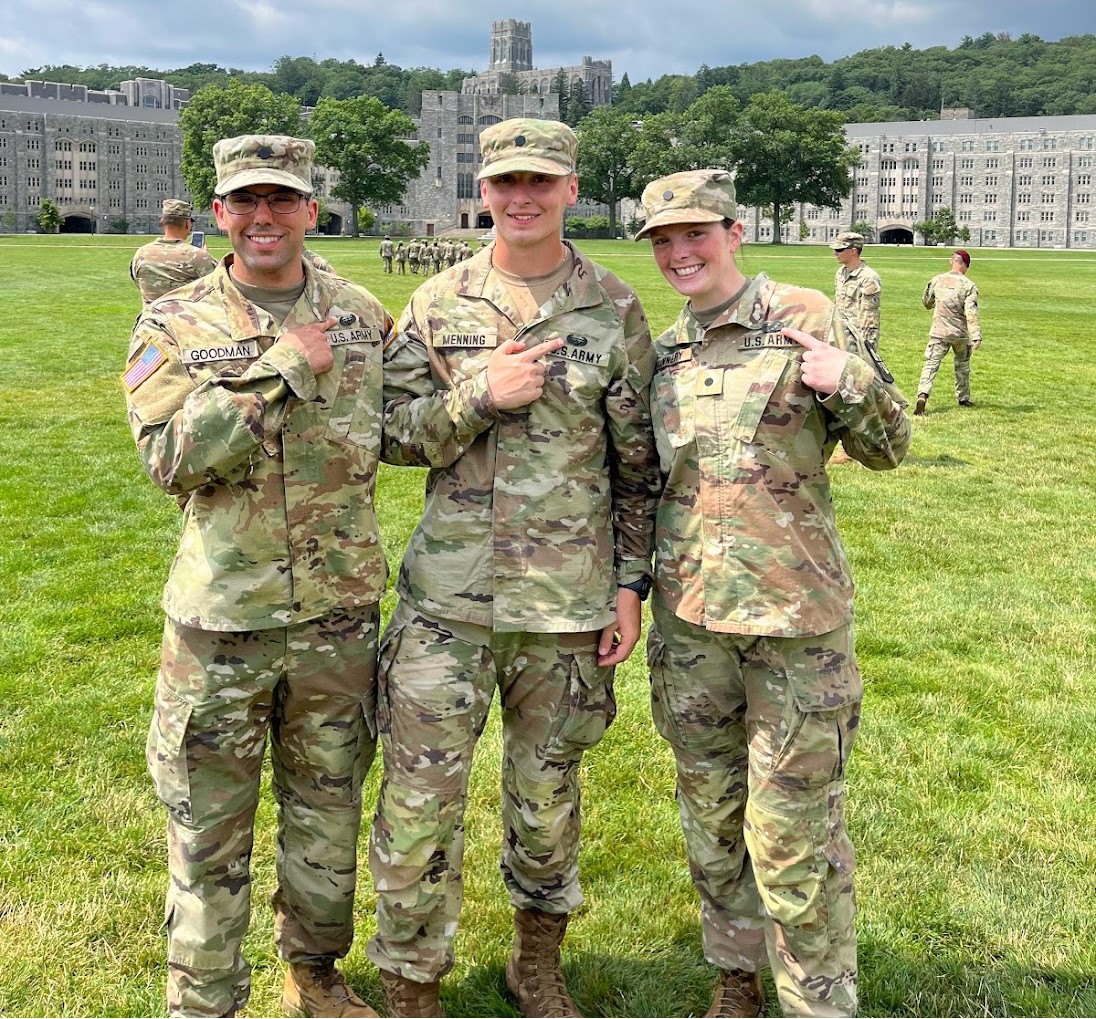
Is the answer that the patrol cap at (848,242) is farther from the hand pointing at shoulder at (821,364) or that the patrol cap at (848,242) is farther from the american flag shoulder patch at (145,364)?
the american flag shoulder patch at (145,364)

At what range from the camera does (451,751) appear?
3.69 metres

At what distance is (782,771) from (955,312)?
1477cm

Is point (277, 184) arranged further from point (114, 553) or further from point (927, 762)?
point (114, 553)

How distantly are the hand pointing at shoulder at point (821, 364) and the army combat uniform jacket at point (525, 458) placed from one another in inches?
24.0

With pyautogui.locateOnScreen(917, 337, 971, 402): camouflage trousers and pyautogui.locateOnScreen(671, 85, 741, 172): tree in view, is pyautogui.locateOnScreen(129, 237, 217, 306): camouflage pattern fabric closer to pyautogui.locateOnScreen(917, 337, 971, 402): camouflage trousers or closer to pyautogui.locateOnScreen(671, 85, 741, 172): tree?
pyautogui.locateOnScreen(917, 337, 971, 402): camouflage trousers

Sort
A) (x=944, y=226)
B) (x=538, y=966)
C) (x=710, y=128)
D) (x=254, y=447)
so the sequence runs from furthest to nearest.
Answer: (x=944, y=226) → (x=710, y=128) → (x=538, y=966) → (x=254, y=447)

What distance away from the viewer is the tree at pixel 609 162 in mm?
112062

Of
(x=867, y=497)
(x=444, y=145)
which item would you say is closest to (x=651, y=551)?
(x=867, y=497)

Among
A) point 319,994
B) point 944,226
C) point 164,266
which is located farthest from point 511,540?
point 944,226

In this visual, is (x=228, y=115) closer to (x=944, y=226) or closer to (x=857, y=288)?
(x=944, y=226)

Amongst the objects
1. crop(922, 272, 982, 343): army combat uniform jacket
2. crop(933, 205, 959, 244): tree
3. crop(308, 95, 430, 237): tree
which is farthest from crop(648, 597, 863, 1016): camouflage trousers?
crop(933, 205, 959, 244): tree

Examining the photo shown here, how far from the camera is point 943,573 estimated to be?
9.16m

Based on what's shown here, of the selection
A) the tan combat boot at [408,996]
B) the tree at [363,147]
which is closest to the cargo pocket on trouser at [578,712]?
the tan combat boot at [408,996]

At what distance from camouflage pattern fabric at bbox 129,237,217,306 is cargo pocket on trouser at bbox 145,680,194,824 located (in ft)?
22.1
